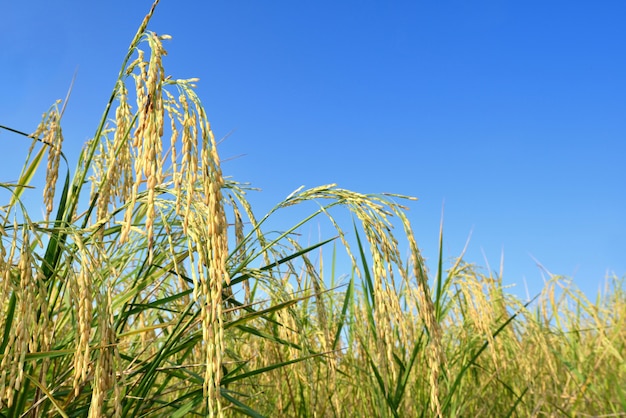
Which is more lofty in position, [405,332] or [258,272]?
[258,272]

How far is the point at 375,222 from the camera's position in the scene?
184 centimetres

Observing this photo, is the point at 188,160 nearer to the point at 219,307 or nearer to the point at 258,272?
the point at 219,307

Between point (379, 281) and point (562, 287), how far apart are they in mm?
3002

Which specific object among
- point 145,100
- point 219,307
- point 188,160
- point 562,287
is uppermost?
point 562,287

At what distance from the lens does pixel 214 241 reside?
1.13m

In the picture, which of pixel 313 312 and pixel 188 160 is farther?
pixel 313 312

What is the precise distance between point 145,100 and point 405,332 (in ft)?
2.75

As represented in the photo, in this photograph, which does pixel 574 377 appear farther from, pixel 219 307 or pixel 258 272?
pixel 219 307

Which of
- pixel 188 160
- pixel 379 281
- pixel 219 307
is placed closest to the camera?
pixel 219 307

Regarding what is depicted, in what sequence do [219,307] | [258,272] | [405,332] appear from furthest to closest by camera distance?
[258,272] → [405,332] → [219,307]

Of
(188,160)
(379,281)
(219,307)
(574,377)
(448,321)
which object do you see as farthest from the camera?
(448,321)

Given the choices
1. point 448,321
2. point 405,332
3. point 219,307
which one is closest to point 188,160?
point 219,307

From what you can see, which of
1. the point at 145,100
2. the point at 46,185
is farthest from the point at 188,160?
the point at 46,185

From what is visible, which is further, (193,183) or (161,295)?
(161,295)
